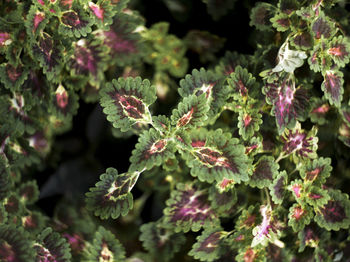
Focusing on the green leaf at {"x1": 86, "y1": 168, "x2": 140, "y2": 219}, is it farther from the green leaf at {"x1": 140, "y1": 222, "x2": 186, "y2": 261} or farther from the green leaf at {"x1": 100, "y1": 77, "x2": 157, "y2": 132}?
the green leaf at {"x1": 140, "y1": 222, "x2": 186, "y2": 261}

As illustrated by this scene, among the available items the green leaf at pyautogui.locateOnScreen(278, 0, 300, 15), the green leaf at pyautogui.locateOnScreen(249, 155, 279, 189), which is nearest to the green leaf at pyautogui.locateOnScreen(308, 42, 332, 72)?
the green leaf at pyautogui.locateOnScreen(278, 0, 300, 15)

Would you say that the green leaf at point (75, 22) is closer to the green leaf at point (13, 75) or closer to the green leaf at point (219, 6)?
the green leaf at point (13, 75)

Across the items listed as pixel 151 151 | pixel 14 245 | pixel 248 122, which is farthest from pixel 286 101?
pixel 14 245

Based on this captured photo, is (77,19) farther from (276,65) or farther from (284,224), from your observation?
(284,224)

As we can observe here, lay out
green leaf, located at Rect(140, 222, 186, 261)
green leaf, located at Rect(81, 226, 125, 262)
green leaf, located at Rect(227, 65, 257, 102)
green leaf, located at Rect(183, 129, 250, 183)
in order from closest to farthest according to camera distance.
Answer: green leaf, located at Rect(183, 129, 250, 183) < green leaf, located at Rect(227, 65, 257, 102) < green leaf, located at Rect(81, 226, 125, 262) < green leaf, located at Rect(140, 222, 186, 261)

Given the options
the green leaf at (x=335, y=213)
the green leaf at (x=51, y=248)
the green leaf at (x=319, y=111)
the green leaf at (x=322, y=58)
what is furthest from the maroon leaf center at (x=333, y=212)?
the green leaf at (x=51, y=248)

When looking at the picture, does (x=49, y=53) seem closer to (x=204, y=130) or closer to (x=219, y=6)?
(x=204, y=130)

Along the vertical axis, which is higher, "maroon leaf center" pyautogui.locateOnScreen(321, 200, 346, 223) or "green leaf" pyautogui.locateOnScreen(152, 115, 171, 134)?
"green leaf" pyautogui.locateOnScreen(152, 115, 171, 134)
